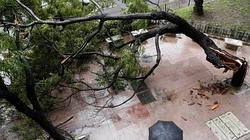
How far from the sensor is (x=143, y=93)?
14359 mm

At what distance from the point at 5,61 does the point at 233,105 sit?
1007 centimetres

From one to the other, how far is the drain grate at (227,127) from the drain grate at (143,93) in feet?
9.31

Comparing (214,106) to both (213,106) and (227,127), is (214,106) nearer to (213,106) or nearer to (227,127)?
(213,106)

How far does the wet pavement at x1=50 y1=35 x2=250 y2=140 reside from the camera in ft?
42.1

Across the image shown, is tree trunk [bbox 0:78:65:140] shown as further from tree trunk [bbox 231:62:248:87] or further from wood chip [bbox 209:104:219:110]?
tree trunk [bbox 231:62:248:87]

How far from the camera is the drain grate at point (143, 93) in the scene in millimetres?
14047

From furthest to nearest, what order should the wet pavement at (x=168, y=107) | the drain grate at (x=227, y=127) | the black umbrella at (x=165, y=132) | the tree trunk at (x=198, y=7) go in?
the tree trunk at (x=198, y=7), the wet pavement at (x=168, y=107), the drain grate at (x=227, y=127), the black umbrella at (x=165, y=132)

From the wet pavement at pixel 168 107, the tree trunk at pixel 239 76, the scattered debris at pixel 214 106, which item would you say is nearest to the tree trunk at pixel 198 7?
the wet pavement at pixel 168 107

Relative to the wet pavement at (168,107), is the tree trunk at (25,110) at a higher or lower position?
higher

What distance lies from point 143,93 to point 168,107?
4.67 feet

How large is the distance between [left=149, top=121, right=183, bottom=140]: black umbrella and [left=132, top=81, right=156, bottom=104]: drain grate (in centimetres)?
237

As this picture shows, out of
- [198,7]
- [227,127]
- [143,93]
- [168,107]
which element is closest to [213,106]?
[227,127]

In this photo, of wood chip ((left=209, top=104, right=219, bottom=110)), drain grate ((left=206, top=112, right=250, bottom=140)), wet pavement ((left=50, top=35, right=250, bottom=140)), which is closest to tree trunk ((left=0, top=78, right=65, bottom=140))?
wet pavement ((left=50, top=35, right=250, bottom=140))

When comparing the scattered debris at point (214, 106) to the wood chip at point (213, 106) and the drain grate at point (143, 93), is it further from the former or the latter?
the drain grate at point (143, 93)
